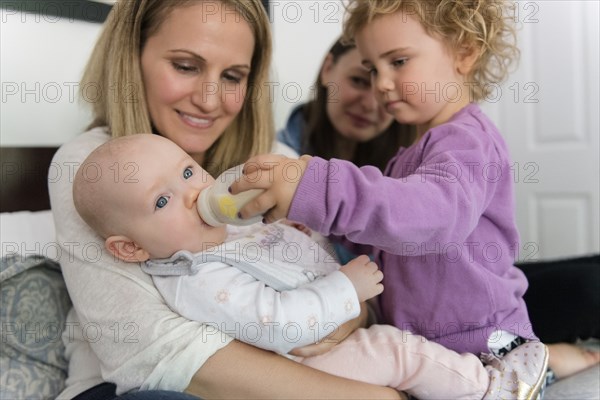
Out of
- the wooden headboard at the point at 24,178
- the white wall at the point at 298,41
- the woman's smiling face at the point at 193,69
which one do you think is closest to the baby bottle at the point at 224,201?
the woman's smiling face at the point at 193,69

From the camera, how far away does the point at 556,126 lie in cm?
263

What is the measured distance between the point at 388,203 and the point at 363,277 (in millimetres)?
255

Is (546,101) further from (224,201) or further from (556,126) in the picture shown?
(224,201)

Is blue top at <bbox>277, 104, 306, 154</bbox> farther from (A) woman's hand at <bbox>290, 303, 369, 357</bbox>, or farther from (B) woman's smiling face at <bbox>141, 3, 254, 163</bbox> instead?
(A) woman's hand at <bbox>290, 303, 369, 357</bbox>

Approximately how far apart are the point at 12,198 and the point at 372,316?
3.27ft

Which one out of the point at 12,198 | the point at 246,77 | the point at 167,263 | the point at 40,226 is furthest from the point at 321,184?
the point at 12,198

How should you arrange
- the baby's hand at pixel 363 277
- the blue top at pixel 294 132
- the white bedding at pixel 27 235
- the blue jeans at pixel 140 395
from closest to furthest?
the blue jeans at pixel 140 395 < the baby's hand at pixel 363 277 < the white bedding at pixel 27 235 < the blue top at pixel 294 132

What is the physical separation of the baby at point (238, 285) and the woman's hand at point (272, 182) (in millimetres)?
209

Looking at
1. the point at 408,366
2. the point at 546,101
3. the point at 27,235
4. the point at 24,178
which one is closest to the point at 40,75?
the point at 24,178

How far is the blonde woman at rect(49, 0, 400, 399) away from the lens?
983 millimetres

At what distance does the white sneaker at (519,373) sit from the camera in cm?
105

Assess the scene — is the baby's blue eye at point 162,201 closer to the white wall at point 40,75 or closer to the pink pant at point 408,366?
the pink pant at point 408,366

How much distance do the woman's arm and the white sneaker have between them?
0.68ft

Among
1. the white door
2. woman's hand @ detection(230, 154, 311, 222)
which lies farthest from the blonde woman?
the white door
